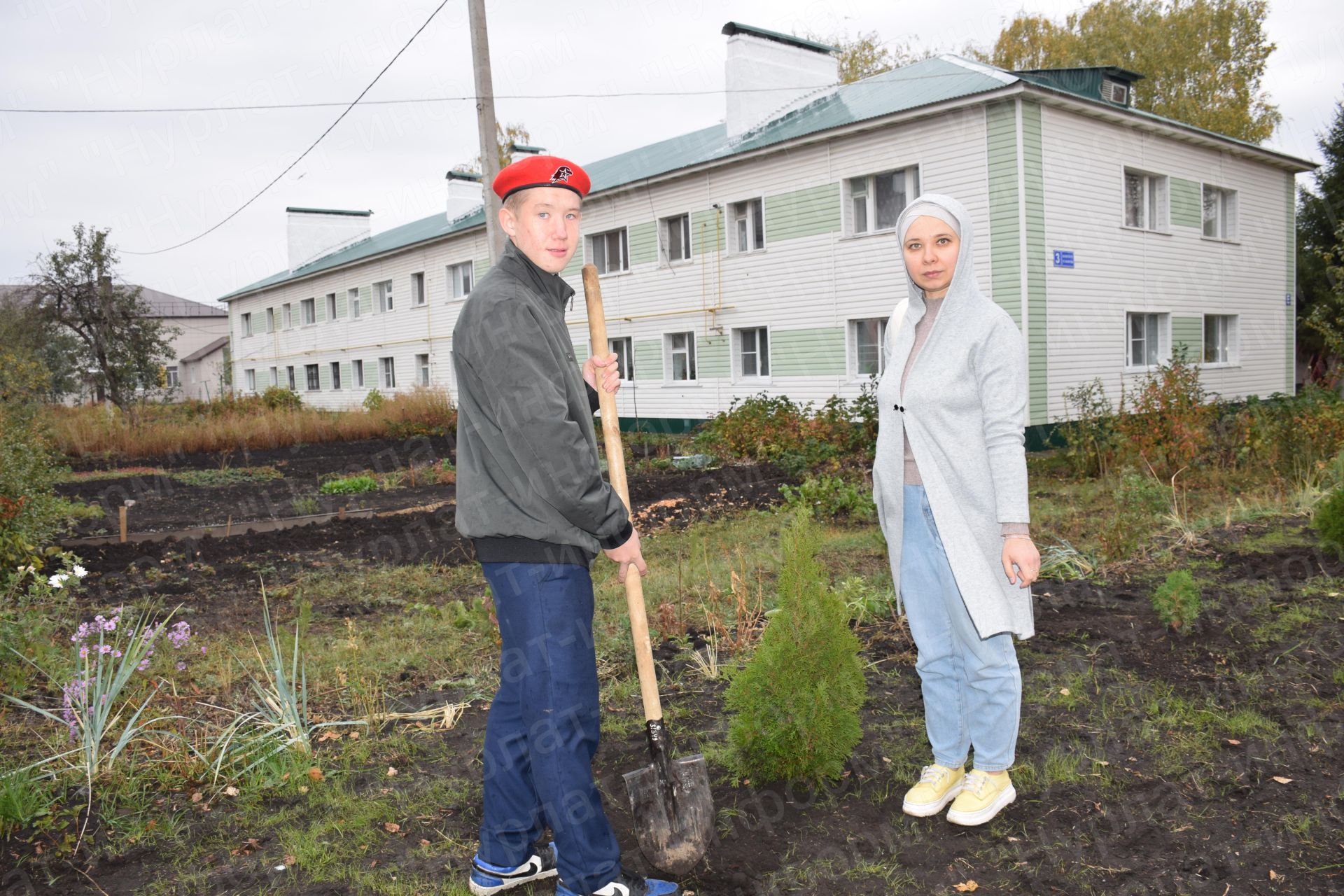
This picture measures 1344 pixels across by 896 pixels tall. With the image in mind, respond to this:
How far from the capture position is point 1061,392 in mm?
15492

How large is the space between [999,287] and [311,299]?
1114 inches

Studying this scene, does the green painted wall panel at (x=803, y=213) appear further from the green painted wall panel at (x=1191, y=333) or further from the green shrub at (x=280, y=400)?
the green shrub at (x=280, y=400)

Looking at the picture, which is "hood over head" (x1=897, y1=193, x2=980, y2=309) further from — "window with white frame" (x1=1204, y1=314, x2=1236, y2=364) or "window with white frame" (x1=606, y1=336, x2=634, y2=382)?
"window with white frame" (x1=606, y1=336, x2=634, y2=382)

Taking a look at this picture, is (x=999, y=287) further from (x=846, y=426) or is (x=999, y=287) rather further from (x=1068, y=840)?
(x=1068, y=840)

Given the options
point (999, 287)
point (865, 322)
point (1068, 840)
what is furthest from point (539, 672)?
point (865, 322)

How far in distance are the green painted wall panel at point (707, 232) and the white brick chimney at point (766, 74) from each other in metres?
1.93

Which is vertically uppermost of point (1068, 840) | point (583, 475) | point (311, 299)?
point (311, 299)

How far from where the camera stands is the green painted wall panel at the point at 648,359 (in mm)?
21531

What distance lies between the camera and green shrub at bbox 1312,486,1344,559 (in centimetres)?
540

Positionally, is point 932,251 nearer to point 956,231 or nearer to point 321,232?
point 956,231

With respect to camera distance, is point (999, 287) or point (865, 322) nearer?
point (999, 287)

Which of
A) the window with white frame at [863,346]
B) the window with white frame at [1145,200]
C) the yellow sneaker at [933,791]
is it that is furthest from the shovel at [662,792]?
the window with white frame at [1145,200]

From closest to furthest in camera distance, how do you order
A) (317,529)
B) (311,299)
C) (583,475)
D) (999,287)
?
(583,475)
(317,529)
(999,287)
(311,299)

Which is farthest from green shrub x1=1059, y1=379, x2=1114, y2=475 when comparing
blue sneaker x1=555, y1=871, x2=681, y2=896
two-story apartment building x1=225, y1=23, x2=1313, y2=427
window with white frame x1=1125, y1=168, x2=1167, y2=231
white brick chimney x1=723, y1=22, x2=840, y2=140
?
white brick chimney x1=723, y1=22, x2=840, y2=140
